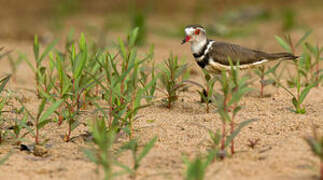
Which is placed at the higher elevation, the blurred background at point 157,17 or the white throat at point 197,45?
the blurred background at point 157,17

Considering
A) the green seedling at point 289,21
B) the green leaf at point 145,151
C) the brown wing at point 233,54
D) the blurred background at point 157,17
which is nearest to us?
the green leaf at point 145,151

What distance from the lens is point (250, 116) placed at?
370 cm

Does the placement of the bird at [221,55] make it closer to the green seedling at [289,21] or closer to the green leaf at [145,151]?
the green leaf at [145,151]

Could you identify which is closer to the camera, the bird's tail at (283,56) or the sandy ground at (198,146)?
the sandy ground at (198,146)

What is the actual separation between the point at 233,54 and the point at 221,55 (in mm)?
139

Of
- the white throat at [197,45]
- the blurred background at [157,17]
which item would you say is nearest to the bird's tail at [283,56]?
the white throat at [197,45]

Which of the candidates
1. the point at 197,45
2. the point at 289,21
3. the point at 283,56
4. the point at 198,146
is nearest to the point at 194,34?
the point at 197,45

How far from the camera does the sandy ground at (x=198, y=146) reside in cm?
271

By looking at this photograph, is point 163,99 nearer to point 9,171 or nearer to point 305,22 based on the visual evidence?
point 9,171

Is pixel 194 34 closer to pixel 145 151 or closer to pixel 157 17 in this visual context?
pixel 145 151

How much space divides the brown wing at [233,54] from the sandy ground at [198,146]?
34 cm

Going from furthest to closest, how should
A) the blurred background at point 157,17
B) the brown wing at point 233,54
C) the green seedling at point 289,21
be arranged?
the blurred background at point 157,17 < the green seedling at point 289,21 < the brown wing at point 233,54

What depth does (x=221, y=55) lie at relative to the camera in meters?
4.48

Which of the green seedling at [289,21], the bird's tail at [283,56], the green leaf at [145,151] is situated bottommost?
the green leaf at [145,151]
